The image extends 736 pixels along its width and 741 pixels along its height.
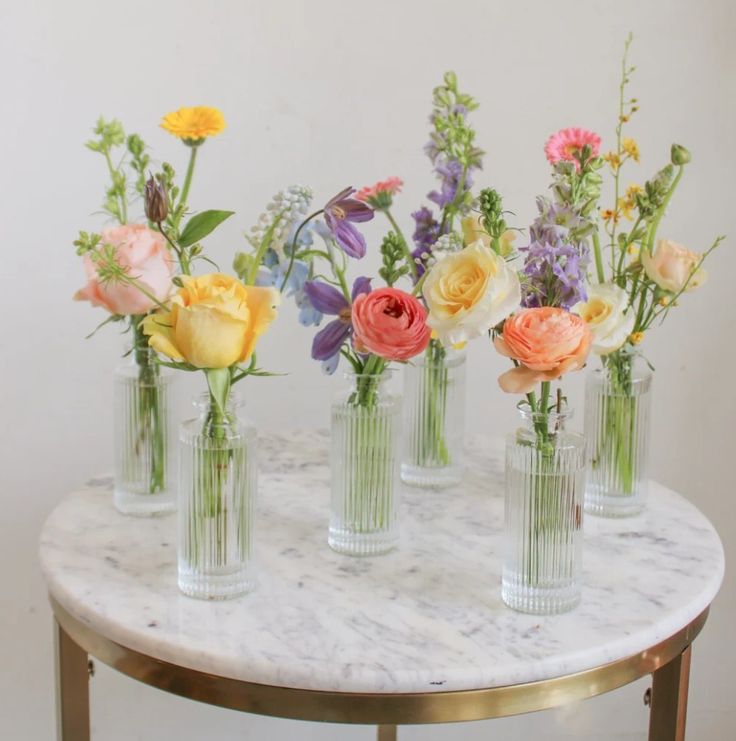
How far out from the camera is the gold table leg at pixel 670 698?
1176mm

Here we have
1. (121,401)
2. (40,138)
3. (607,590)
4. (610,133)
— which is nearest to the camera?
(607,590)

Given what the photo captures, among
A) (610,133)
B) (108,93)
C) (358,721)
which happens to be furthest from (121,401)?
(610,133)

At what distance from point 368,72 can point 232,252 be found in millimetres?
374

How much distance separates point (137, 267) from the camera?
117cm

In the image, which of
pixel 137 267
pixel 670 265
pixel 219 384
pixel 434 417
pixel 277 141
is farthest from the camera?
pixel 277 141

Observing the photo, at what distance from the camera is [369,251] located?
1.90 metres

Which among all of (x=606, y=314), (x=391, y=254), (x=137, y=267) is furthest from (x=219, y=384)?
(x=606, y=314)

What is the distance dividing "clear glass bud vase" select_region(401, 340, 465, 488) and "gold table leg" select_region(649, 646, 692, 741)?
379 mm

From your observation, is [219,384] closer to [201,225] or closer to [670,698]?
[201,225]

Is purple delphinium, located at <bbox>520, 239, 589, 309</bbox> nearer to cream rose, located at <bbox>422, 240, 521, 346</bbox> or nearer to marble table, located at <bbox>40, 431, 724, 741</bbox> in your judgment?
cream rose, located at <bbox>422, 240, 521, 346</bbox>

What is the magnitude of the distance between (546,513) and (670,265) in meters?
0.38

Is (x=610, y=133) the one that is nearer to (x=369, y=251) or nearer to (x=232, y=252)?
(x=369, y=251)

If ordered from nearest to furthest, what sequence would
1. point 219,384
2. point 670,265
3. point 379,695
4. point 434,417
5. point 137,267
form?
point 379,695
point 219,384
point 137,267
point 670,265
point 434,417

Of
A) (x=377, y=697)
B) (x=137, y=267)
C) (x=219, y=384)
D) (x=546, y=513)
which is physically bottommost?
(x=377, y=697)
